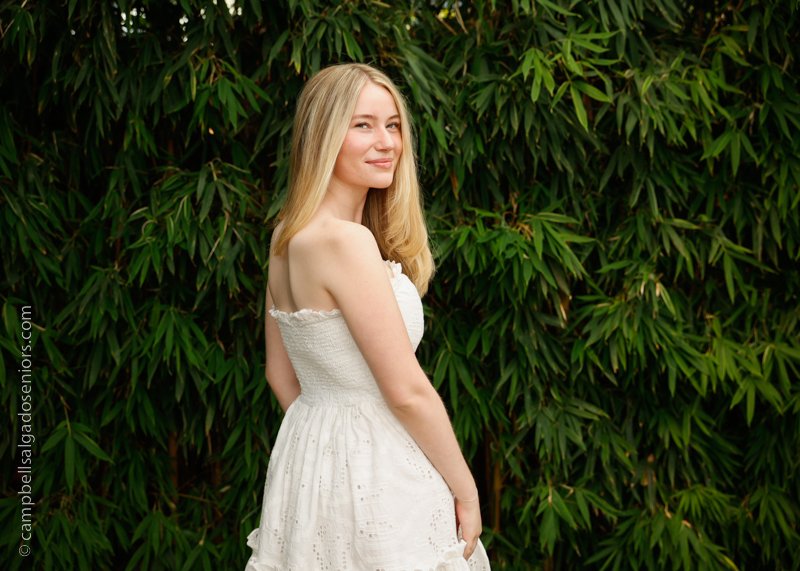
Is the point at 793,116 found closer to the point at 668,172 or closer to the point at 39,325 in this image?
the point at 668,172

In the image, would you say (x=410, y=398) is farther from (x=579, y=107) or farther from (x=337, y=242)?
(x=579, y=107)

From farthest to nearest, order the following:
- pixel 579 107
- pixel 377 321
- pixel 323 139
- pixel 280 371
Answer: pixel 579 107 → pixel 280 371 → pixel 323 139 → pixel 377 321

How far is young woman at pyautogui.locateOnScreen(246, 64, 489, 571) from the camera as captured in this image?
1.54 meters

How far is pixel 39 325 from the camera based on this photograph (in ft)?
8.82

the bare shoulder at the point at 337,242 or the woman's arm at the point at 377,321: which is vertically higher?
the bare shoulder at the point at 337,242

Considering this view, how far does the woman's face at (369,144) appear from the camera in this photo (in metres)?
1.65

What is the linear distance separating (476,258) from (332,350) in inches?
42.9

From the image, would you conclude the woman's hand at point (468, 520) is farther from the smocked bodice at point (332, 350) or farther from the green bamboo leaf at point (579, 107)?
the green bamboo leaf at point (579, 107)

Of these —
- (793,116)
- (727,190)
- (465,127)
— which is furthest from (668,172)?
(465,127)

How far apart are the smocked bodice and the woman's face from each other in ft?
0.70

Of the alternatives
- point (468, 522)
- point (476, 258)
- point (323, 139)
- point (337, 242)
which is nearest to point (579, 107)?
point (476, 258)

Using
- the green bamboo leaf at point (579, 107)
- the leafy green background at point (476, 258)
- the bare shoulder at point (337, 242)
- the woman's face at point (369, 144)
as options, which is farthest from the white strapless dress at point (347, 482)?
the green bamboo leaf at point (579, 107)

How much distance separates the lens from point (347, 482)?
158 cm

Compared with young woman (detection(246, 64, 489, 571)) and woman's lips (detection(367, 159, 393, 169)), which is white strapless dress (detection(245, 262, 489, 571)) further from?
woman's lips (detection(367, 159, 393, 169))
